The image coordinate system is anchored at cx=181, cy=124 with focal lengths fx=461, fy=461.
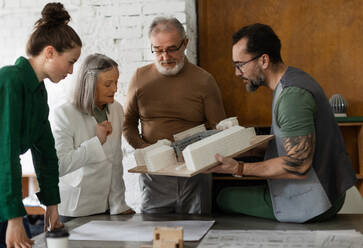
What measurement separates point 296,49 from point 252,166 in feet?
5.96

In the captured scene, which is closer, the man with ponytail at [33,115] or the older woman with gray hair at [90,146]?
the man with ponytail at [33,115]

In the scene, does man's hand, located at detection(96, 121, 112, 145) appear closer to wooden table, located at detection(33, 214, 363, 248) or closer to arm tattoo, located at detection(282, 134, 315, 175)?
wooden table, located at detection(33, 214, 363, 248)

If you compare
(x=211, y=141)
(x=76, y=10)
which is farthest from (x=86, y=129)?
(x=76, y=10)

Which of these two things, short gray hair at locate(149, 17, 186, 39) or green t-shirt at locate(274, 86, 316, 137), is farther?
short gray hair at locate(149, 17, 186, 39)

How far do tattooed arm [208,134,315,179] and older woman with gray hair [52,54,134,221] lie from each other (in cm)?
57

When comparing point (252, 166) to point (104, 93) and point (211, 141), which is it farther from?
point (104, 93)

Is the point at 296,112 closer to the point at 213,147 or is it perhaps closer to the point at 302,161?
the point at 302,161

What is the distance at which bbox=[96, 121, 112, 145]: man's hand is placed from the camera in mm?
2115

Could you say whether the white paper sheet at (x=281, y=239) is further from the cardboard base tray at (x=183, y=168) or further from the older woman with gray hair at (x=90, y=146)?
the older woman with gray hair at (x=90, y=146)

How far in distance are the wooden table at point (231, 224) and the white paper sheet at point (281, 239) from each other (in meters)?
0.08

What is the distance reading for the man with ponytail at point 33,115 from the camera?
4.89 feet

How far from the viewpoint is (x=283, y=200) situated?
76.8 inches

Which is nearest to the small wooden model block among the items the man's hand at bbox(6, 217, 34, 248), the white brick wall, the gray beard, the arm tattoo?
the man's hand at bbox(6, 217, 34, 248)

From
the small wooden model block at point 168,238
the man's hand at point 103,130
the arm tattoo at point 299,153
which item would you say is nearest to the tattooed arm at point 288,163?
the arm tattoo at point 299,153
